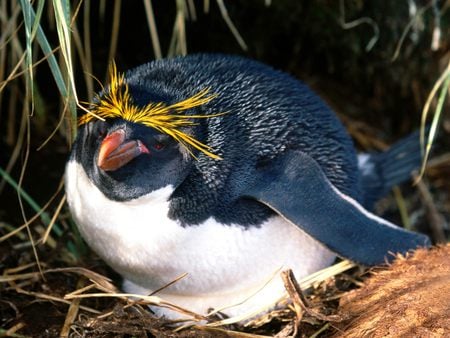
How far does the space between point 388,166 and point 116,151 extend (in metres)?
1.06

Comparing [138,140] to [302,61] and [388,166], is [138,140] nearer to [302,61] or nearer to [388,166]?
[388,166]

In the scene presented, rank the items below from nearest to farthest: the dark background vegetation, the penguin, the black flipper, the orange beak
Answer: the orange beak
the penguin
the black flipper
the dark background vegetation

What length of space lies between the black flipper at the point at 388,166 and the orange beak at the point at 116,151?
0.91 metres

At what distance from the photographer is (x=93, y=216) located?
73.4 inches

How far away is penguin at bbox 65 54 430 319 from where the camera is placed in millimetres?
1790

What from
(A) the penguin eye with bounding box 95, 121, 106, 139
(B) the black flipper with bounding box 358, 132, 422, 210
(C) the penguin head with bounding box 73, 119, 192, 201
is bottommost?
(B) the black flipper with bounding box 358, 132, 422, 210

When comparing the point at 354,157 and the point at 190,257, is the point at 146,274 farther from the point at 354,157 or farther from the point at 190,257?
the point at 354,157

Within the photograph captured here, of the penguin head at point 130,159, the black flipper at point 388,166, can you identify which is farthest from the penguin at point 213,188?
the black flipper at point 388,166

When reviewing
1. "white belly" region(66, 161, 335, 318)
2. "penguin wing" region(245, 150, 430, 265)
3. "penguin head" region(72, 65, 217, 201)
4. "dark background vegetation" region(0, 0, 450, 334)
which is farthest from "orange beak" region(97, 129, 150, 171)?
"dark background vegetation" region(0, 0, 450, 334)

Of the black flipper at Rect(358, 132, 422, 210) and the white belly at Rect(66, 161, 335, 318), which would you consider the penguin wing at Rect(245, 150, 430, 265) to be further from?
the black flipper at Rect(358, 132, 422, 210)

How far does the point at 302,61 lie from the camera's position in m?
3.11

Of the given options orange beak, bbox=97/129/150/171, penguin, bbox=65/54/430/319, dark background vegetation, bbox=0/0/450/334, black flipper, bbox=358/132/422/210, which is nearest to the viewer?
orange beak, bbox=97/129/150/171

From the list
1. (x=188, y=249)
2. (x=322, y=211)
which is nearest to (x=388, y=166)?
(x=322, y=211)

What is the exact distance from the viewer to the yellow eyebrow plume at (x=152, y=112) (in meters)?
1.75
